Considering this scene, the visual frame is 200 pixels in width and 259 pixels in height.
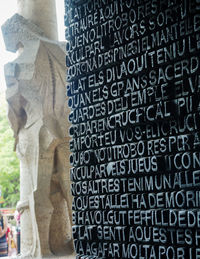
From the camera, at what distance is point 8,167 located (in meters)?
19.7

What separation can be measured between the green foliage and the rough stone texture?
37.1ft

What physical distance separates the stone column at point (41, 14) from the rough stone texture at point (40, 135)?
22 centimetres

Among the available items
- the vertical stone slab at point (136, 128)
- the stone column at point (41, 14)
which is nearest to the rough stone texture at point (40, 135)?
the stone column at point (41, 14)

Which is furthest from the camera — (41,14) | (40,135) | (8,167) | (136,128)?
(8,167)

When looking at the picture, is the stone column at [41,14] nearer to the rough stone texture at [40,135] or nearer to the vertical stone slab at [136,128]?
the rough stone texture at [40,135]

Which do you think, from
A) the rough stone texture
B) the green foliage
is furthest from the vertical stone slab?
the green foliage

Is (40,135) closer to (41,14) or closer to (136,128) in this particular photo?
(41,14)

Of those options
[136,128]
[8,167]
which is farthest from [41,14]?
[8,167]

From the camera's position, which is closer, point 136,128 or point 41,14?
point 136,128

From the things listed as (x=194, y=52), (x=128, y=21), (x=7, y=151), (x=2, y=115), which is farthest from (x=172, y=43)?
(x=2, y=115)

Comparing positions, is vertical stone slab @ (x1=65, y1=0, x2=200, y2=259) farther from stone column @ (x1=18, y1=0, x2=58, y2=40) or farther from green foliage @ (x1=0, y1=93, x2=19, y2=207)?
green foliage @ (x1=0, y1=93, x2=19, y2=207)

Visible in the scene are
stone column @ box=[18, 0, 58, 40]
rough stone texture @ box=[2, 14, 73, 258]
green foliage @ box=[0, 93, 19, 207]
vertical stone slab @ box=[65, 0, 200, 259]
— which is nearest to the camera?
vertical stone slab @ box=[65, 0, 200, 259]

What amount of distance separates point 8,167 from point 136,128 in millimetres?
17104

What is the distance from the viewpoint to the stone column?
8.48 m
